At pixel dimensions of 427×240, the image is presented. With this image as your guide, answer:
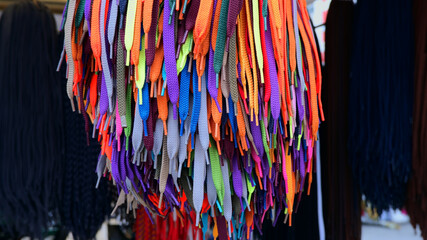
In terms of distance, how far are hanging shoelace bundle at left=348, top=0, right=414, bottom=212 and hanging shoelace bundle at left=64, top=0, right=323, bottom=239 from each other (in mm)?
288

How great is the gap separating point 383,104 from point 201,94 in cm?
45

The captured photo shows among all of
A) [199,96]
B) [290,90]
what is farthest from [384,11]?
[199,96]

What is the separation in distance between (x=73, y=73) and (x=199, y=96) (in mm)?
184

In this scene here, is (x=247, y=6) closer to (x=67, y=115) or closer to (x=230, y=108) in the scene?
(x=230, y=108)

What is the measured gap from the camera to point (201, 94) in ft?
1.49

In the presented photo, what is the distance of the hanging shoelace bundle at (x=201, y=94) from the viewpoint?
0.45 meters

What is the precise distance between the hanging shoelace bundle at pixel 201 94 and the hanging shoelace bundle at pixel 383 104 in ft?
0.95

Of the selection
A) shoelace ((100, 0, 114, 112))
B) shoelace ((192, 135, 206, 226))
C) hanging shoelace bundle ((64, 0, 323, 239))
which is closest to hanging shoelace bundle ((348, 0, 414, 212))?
hanging shoelace bundle ((64, 0, 323, 239))

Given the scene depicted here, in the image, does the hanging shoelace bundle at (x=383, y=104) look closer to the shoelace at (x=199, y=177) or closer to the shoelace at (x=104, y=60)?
the shoelace at (x=199, y=177)

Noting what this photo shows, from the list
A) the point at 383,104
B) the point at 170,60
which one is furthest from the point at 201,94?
the point at 383,104

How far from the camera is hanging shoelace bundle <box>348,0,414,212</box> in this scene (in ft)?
2.34

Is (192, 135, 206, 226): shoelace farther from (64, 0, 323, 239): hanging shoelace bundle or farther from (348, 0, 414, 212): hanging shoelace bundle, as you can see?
(348, 0, 414, 212): hanging shoelace bundle

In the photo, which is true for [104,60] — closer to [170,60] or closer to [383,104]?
[170,60]

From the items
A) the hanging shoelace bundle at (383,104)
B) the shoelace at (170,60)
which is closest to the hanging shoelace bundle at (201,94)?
the shoelace at (170,60)
